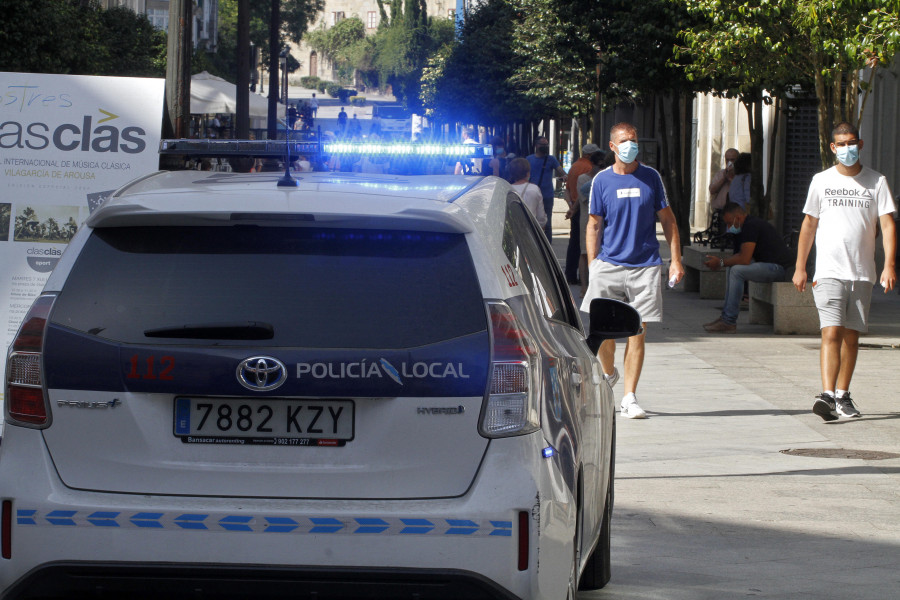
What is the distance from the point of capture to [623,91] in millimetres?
22812

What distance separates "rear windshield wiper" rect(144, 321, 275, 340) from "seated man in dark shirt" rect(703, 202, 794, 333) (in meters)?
11.1

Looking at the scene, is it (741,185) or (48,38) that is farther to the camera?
(48,38)

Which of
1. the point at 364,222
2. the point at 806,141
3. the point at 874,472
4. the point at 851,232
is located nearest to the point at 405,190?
the point at 364,222

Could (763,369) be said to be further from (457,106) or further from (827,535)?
(457,106)

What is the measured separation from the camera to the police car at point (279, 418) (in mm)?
3541

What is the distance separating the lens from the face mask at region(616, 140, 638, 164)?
935 centimetres

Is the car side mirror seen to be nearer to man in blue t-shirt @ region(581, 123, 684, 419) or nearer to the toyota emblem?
the toyota emblem

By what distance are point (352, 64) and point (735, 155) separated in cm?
17643

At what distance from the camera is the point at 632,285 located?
9461mm

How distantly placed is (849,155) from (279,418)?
6.59 meters

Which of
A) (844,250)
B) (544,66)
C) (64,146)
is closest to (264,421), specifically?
(64,146)

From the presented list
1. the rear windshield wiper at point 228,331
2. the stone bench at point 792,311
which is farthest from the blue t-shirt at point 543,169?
the rear windshield wiper at point 228,331

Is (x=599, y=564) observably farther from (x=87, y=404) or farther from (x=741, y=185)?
(x=741, y=185)

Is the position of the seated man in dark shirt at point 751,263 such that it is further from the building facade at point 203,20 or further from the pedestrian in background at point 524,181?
the building facade at point 203,20
